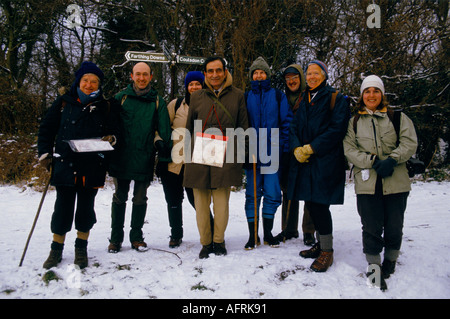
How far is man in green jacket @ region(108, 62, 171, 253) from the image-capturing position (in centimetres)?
330

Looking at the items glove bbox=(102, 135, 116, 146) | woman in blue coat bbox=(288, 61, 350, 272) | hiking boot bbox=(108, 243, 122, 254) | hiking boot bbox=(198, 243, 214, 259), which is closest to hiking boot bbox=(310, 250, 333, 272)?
woman in blue coat bbox=(288, 61, 350, 272)

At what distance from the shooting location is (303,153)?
9.63 feet

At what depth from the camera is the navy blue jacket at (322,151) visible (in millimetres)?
2852

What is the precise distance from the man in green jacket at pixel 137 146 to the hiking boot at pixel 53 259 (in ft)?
1.73

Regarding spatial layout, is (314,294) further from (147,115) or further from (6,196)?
(6,196)

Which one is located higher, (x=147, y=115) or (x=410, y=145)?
(x=147, y=115)

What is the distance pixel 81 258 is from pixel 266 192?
6.52 ft

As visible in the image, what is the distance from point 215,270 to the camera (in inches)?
113

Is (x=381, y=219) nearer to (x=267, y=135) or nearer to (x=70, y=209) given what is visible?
(x=267, y=135)

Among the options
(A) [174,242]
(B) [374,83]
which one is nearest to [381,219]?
(B) [374,83]

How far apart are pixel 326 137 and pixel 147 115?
190cm

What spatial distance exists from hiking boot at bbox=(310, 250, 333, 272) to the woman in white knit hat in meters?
0.37

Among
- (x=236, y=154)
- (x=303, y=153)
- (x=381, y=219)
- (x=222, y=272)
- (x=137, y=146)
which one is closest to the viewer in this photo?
(x=381, y=219)
